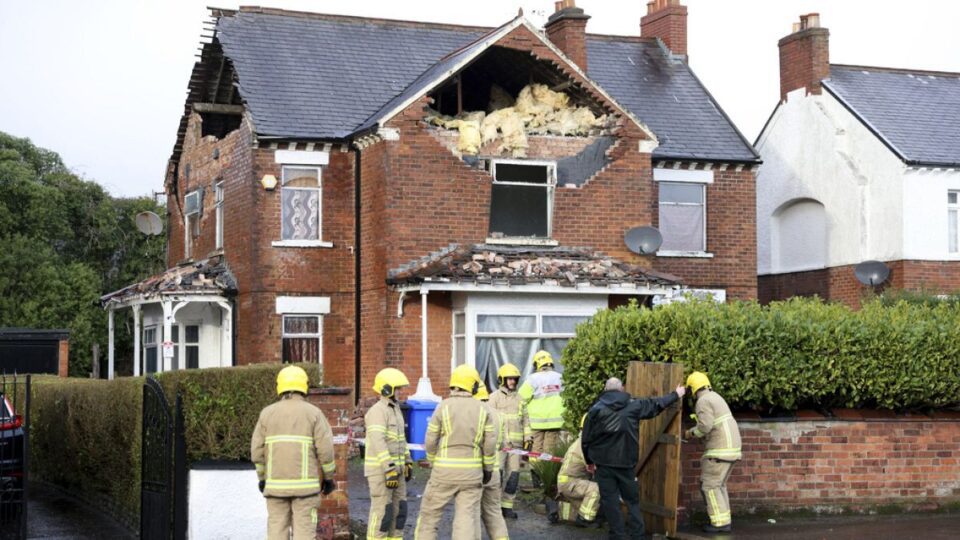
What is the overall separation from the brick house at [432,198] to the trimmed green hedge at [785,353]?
7771 millimetres

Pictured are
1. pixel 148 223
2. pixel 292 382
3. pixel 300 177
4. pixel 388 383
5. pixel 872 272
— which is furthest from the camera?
pixel 148 223

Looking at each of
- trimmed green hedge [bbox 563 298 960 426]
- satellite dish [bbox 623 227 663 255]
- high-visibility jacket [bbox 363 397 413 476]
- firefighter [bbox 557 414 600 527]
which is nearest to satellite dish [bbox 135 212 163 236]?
satellite dish [bbox 623 227 663 255]

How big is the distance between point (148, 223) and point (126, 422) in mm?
16108

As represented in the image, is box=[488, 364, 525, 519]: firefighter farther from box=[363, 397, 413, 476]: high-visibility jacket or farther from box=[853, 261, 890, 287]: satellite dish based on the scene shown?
box=[853, 261, 890, 287]: satellite dish

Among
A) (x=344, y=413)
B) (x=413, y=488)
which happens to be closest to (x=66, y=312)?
(x=413, y=488)

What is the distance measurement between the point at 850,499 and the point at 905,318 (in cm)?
220

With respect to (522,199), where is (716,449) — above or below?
below

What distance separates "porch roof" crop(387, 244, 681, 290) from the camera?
2341 centimetres

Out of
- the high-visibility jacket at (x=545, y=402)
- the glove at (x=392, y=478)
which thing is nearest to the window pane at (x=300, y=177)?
the high-visibility jacket at (x=545, y=402)

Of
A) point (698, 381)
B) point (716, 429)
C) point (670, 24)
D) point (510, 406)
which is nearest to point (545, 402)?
point (510, 406)

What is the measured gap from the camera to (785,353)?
15375mm

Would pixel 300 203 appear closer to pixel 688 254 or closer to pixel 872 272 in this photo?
pixel 688 254

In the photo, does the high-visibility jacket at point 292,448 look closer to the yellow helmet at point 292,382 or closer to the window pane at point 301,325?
the yellow helmet at point 292,382

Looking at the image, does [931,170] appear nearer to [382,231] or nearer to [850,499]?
[382,231]
